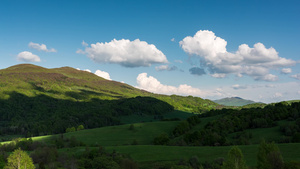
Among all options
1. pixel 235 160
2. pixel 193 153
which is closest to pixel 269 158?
pixel 235 160

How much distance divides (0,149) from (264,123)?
13377cm

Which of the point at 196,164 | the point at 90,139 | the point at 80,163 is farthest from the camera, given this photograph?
the point at 90,139

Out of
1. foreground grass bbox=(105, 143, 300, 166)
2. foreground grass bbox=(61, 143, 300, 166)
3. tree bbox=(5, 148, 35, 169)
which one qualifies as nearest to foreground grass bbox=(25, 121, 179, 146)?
foreground grass bbox=(105, 143, 300, 166)

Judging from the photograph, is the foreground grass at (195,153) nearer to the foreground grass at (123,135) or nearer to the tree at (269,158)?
the tree at (269,158)

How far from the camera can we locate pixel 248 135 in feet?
317

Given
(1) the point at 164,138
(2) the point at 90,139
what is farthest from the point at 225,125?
(2) the point at 90,139

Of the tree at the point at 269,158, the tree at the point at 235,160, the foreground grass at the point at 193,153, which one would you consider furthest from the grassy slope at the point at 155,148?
the tree at the point at 235,160

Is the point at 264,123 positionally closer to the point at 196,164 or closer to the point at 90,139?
the point at 196,164

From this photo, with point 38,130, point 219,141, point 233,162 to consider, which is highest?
point 233,162

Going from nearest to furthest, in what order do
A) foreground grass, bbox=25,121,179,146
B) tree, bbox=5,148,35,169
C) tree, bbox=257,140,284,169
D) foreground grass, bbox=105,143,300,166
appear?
tree, bbox=257,140,284,169, tree, bbox=5,148,35,169, foreground grass, bbox=105,143,300,166, foreground grass, bbox=25,121,179,146

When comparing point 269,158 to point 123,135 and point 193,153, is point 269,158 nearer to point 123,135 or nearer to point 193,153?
point 193,153

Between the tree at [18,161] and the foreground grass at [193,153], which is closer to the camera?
the tree at [18,161]

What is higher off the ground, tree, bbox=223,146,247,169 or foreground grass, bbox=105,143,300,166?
tree, bbox=223,146,247,169

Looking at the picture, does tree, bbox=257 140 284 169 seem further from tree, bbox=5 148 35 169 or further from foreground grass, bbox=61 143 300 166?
tree, bbox=5 148 35 169
